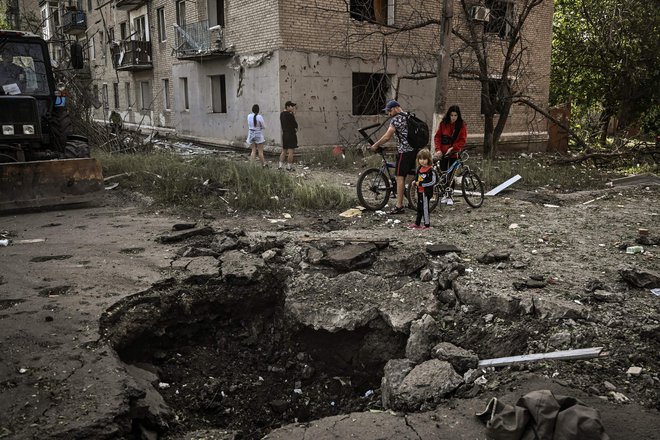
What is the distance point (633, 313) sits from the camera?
400cm

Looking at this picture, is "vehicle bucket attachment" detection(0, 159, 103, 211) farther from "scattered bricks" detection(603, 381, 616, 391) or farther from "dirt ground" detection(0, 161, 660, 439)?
"scattered bricks" detection(603, 381, 616, 391)

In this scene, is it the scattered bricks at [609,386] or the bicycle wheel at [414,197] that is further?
the bicycle wheel at [414,197]

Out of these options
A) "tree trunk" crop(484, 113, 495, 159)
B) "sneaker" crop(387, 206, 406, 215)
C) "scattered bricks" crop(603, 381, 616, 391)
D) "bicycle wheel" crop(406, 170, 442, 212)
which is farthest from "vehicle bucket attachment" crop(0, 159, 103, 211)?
"tree trunk" crop(484, 113, 495, 159)

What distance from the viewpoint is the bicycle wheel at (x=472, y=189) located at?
849 centimetres

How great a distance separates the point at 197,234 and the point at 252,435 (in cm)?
344

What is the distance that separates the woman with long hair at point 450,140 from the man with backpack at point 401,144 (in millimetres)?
950

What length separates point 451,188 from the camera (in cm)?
835

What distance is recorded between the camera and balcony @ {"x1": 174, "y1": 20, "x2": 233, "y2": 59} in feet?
56.8

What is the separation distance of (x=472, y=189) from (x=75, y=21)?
29.2 m

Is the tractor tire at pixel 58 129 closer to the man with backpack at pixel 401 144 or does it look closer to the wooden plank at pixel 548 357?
the man with backpack at pixel 401 144

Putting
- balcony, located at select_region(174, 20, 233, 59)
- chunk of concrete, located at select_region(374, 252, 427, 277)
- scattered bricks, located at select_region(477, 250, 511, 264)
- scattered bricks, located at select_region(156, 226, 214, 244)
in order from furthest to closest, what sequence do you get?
1. balcony, located at select_region(174, 20, 233, 59)
2. scattered bricks, located at select_region(156, 226, 214, 244)
3. scattered bricks, located at select_region(477, 250, 511, 264)
4. chunk of concrete, located at select_region(374, 252, 427, 277)

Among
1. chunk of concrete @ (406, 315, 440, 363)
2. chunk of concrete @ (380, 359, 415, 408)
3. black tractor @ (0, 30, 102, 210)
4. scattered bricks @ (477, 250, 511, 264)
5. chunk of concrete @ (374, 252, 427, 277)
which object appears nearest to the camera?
chunk of concrete @ (380, 359, 415, 408)

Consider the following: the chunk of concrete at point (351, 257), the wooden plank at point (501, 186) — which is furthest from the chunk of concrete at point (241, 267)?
the wooden plank at point (501, 186)

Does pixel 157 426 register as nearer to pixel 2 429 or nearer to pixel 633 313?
pixel 2 429
